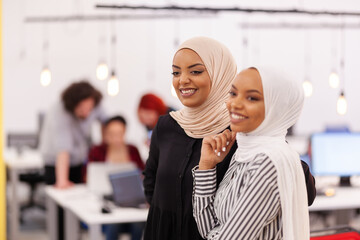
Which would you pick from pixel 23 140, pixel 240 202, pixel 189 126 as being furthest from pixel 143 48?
pixel 240 202

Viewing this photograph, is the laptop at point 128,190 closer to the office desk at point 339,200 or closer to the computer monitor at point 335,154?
the office desk at point 339,200

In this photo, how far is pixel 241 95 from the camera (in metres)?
1.48

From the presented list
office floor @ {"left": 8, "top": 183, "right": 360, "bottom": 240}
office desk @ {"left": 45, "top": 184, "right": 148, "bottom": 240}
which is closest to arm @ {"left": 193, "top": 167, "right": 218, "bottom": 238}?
office desk @ {"left": 45, "top": 184, "right": 148, "bottom": 240}

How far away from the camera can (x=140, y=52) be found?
28.5ft

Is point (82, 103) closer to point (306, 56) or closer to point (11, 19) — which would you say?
point (11, 19)

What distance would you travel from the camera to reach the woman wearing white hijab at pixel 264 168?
4.63 feet

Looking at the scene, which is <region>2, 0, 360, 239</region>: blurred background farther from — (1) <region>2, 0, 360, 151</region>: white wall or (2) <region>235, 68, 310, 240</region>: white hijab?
(2) <region>235, 68, 310, 240</region>: white hijab

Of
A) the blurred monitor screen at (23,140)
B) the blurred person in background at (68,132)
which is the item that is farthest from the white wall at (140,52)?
the blurred person in background at (68,132)

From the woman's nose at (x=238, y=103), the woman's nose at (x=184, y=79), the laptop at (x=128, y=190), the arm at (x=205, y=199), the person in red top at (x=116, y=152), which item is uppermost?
the woman's nose at (x=184, y=79)

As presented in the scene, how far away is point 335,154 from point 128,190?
1.81m

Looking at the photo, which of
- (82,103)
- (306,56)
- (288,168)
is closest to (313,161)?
(82,103)

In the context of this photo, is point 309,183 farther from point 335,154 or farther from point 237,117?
point 335,154

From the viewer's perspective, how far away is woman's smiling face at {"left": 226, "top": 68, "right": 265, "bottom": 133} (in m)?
1.45

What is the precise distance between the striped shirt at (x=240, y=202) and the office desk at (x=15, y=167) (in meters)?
3.89
